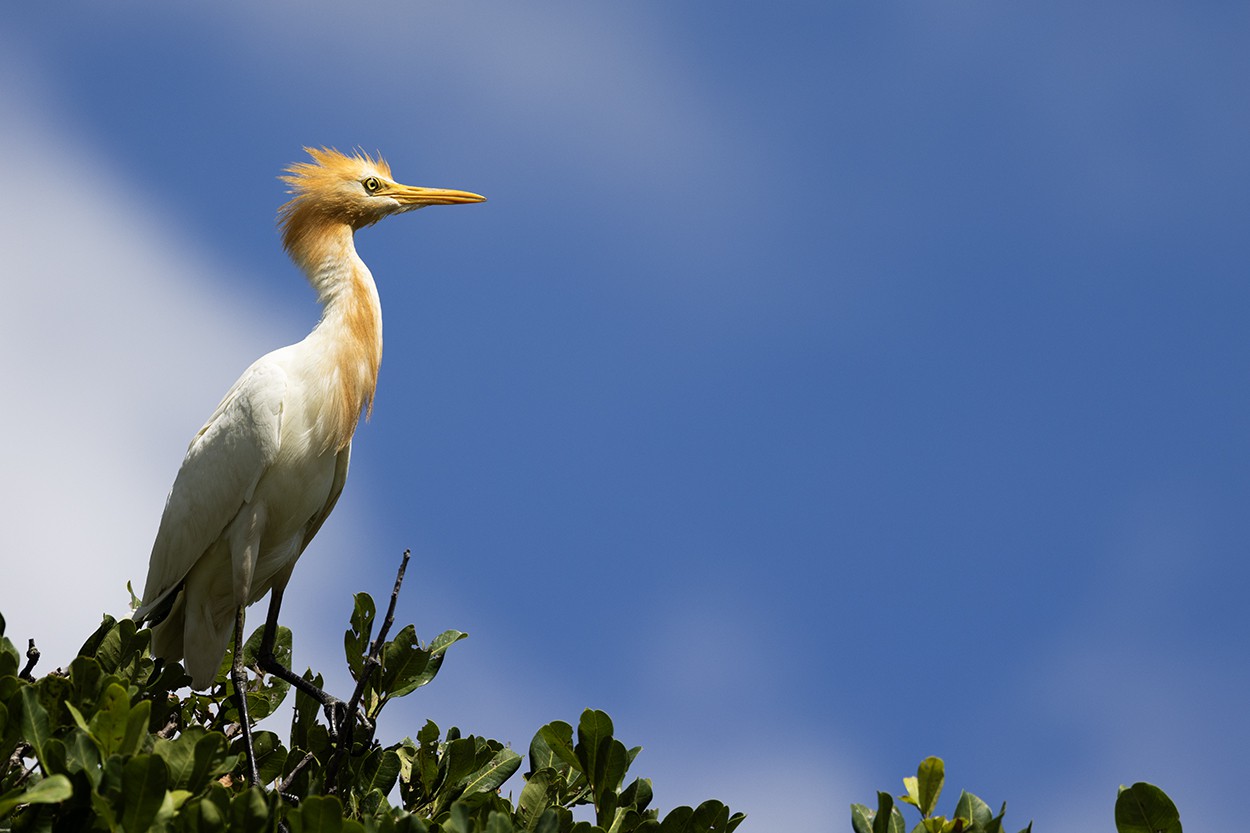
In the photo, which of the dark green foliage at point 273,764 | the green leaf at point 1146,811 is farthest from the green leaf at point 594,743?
the green leaf at point 1146,811

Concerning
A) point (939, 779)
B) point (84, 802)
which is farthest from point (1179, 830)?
point (84, 802)

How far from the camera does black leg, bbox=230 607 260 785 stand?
397cm

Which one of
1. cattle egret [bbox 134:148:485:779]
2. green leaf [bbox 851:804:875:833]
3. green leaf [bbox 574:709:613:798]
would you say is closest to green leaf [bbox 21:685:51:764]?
green leaf [bbox 574:709:613:798]

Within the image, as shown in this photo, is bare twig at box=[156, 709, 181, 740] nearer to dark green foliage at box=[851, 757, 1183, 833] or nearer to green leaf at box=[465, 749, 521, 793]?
green leaf at box=[465, 749, 521, 793]

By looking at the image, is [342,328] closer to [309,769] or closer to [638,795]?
[309,769]

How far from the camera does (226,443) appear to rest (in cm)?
564

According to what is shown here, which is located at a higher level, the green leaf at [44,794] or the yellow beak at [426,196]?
the yellow beak at [426,196]

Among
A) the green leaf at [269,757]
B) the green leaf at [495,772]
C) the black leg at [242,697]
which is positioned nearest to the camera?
the green leaf at [495,772]

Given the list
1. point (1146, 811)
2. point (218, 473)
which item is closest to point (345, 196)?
point (218, 473)

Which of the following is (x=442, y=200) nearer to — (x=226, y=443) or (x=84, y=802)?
(x=226, y=443)

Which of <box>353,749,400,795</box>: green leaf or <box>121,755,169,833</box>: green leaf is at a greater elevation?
<box>353,749,400,795</box>: green leaf

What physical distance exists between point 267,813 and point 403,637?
1524mm

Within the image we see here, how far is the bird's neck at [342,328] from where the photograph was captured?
5.86 meters

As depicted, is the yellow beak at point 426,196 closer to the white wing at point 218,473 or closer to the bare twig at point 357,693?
the white wing at point 218,473
